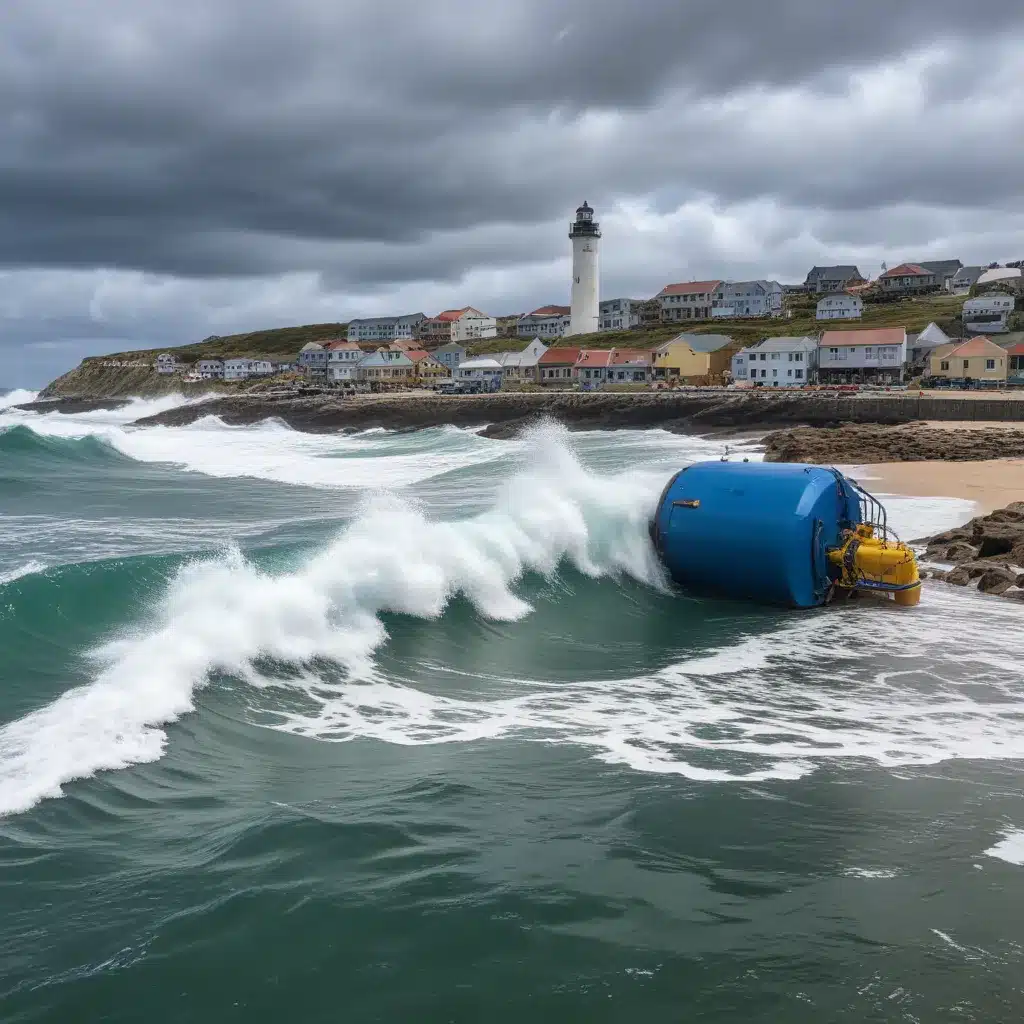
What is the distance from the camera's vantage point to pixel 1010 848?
610cm

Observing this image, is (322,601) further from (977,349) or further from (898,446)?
(977,349)

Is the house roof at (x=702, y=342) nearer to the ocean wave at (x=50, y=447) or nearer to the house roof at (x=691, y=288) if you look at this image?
the house roof at (x=691, y=288)

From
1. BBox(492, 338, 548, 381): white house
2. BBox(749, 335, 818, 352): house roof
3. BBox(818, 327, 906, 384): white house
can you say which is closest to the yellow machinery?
BBox(818, 327, 906, 384): white house

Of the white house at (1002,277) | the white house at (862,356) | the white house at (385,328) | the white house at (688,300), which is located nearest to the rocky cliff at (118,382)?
the white house at (385,328)

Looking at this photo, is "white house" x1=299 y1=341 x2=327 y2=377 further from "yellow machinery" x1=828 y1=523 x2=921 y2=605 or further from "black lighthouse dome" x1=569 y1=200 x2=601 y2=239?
"yellow machinery" x1=828 y1=523 x2=921 y2=605

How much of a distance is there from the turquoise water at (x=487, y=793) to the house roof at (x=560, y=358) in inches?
3037

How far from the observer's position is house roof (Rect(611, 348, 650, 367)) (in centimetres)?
8525

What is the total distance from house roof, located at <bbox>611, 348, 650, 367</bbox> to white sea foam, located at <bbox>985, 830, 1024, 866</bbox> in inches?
3167

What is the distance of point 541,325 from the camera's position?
122 meters

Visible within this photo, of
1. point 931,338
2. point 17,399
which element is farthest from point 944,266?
point 17,399

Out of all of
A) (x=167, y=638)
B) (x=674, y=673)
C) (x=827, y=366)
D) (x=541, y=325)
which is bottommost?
(x=674, y=673)

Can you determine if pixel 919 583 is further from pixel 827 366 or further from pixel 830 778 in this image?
pixel 827 366

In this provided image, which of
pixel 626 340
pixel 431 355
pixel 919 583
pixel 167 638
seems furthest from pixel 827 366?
pixel 167 638

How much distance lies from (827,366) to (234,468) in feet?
178
